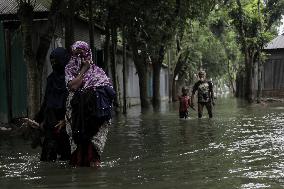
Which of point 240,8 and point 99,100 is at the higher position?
point 240,8

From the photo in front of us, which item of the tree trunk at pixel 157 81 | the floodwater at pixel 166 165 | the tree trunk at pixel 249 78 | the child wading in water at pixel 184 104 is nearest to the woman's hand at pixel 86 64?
the floodwater at pixel 166 165

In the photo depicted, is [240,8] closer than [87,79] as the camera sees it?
No

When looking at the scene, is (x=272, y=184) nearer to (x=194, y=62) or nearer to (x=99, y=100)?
(x=99, y=100)

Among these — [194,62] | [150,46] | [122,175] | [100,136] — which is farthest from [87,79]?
[194,62]

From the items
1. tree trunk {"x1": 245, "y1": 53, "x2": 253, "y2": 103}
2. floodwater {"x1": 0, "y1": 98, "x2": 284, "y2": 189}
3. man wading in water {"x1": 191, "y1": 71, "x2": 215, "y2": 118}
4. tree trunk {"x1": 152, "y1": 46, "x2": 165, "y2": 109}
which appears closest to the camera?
floodwater {"x1": 0, "y1": 98, "x2": 284, "y2": 189}

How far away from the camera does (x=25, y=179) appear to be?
6.50m

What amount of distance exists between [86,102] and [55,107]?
2.14 ft

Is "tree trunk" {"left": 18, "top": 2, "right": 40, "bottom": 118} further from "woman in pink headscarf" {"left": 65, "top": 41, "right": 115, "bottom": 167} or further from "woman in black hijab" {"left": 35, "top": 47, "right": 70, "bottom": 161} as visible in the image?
"woman in pink headscarf" {"left": 65, "top": 41, "right": 115, "bottom": 167}

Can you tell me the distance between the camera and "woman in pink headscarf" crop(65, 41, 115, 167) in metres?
6.89

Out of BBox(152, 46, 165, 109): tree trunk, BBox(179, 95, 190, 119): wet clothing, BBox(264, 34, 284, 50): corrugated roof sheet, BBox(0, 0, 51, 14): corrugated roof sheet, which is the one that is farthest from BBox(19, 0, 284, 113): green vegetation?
BBox(179, 95, 190, 119): wet clothing

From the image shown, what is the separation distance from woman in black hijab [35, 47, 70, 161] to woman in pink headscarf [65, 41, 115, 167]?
0.94 ft

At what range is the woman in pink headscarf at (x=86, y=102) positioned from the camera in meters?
6.89

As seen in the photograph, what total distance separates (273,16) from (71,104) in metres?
30.0

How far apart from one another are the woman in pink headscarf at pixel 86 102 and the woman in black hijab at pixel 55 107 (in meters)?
0.29
